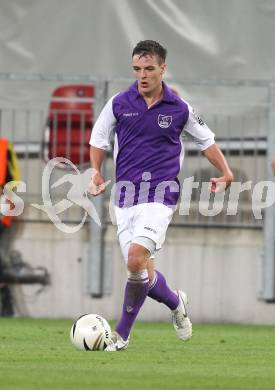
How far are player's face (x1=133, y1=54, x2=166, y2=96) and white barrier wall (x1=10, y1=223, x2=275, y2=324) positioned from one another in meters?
5.03

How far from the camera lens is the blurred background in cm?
Result: 1534

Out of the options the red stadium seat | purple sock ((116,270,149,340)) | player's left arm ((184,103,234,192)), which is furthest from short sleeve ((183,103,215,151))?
the red stadium seat

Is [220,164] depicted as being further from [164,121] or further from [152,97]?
[152,97]

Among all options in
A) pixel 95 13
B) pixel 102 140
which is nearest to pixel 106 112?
pixel 102 140

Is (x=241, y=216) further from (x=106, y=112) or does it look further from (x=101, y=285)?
(x=106, y=112)

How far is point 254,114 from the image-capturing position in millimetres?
15570

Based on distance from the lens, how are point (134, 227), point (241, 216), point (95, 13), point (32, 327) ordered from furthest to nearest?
point (95, 13)
point (241, 216)
point (32, 327)
point (134, 227)

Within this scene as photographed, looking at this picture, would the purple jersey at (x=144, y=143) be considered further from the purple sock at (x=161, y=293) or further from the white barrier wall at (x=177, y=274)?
the white barrier wall at (x=177, y=274)

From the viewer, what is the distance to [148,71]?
1046 cm

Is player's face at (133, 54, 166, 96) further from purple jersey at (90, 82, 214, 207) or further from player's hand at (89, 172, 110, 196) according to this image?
player's hand at (89, 172, 110, 196)

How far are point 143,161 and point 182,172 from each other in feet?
16.1

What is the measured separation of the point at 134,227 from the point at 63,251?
507cm

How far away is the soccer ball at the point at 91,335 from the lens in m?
10.4

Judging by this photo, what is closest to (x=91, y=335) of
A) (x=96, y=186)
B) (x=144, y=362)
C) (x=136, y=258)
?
(x=136, y=258)
